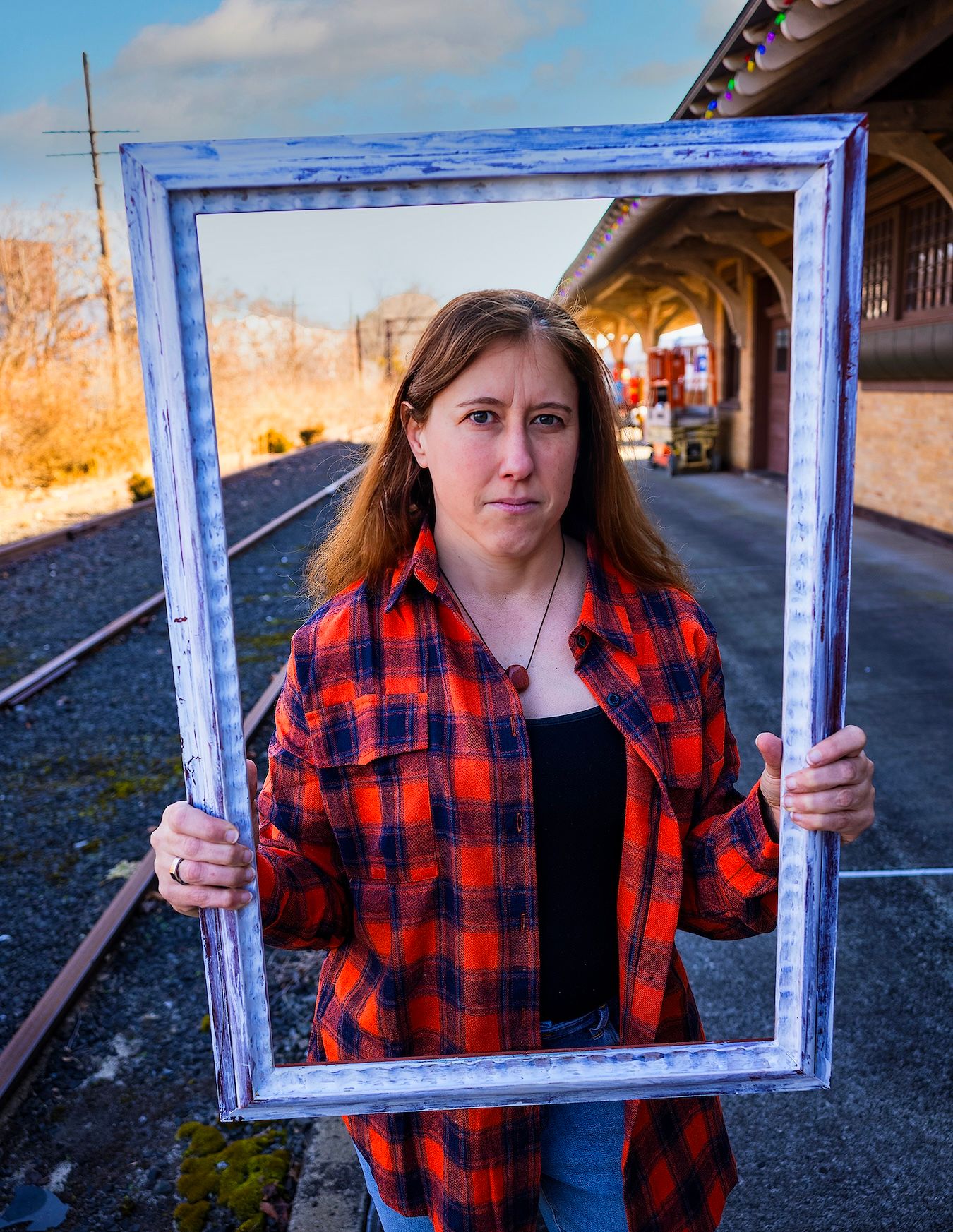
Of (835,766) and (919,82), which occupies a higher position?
(919,82)

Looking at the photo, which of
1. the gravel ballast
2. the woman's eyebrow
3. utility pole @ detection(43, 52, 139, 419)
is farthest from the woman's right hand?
utility pole @ detection(43, 52, 139, 419)

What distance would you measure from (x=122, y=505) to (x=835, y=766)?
16.3 m

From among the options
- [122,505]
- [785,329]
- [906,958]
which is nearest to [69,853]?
[906,958]

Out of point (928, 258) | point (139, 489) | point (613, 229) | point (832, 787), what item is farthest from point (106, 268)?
point (832, 787)

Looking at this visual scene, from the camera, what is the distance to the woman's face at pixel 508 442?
1360mm

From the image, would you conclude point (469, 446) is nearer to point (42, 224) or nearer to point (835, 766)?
point (835, 766)

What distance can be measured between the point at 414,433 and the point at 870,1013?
2.57m

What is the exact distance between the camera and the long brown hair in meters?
1.52

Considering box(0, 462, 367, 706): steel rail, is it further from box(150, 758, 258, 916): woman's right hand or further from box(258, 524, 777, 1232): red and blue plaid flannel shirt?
box(150, 758, 258, 916): woman's right hand

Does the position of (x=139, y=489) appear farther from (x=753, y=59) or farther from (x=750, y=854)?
(x=750, y=854)

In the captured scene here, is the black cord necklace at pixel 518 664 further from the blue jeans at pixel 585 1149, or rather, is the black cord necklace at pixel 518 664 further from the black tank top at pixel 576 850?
the blue jeans at pixel 585 1149

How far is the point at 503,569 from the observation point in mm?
1582

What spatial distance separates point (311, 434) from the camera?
27.7m

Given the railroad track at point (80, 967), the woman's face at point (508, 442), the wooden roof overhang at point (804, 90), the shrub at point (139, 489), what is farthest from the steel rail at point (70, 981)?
the shrub at point (139, 489)
